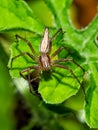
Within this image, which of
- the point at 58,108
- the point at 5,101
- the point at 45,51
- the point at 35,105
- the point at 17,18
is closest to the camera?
the point at 17,18

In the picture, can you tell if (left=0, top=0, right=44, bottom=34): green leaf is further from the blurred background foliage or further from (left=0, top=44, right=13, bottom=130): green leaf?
(left=0, top=44, right=13, bottom=130): green leaf

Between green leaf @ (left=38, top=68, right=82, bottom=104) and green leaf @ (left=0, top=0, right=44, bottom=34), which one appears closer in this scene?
green leaf @ (left=38, top=68, right=82, bottom=104)

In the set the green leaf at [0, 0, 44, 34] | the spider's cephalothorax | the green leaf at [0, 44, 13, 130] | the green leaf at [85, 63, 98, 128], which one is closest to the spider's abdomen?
the spider's cephalothorax

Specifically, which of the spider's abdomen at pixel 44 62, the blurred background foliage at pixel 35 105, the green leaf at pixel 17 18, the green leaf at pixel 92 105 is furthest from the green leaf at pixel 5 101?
the green leaf at pixel 92 105

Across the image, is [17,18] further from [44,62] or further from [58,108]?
[58,108]

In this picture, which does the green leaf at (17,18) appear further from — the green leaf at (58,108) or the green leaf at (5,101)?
the green leaf at (5,101)

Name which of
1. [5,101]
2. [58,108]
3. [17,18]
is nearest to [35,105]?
[58,108]
